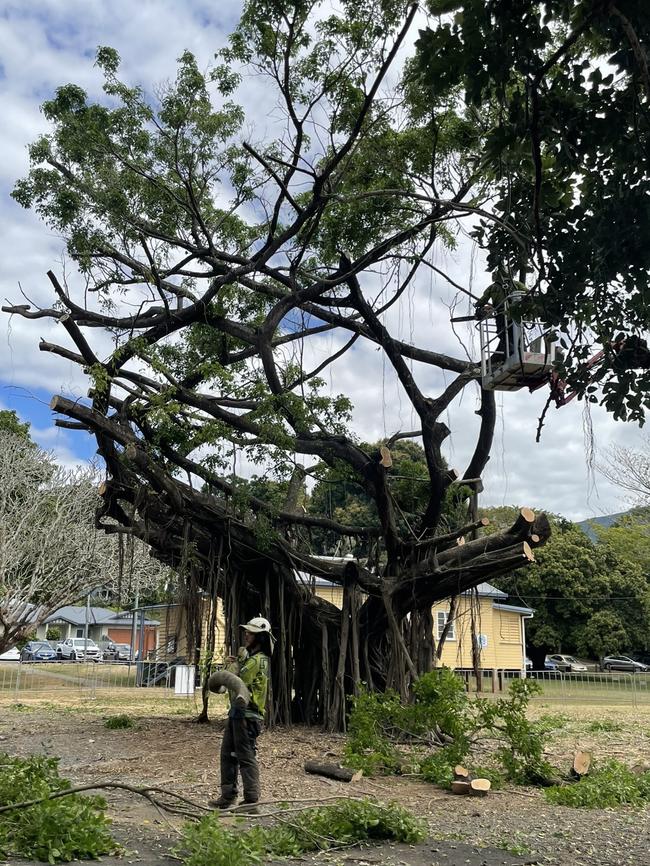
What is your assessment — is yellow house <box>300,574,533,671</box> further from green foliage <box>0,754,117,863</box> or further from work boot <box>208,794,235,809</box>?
green foliage <box>0,754,117,863</box>

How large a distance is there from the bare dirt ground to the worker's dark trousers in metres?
0.69

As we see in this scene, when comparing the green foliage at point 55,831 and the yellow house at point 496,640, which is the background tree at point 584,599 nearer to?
the yellow house at point 496,640

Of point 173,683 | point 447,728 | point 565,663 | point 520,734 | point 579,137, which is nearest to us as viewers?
point 579,137

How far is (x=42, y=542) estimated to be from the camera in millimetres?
25297

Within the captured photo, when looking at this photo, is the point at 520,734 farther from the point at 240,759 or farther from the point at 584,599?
the point at 584,599

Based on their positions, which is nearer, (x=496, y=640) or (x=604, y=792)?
(x=604, y=792)

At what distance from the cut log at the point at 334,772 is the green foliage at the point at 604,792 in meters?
1.95

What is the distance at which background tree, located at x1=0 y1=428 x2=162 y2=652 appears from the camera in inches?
979

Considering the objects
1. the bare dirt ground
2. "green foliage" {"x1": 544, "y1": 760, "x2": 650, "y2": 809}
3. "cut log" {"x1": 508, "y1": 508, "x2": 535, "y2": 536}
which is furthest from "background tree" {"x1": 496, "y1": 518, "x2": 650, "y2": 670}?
"green foliage" {"x1": 544, "y1": 760, "x2": 650, "y2": 809}

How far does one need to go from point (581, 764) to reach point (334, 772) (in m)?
2.70

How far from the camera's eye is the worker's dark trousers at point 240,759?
279 inches

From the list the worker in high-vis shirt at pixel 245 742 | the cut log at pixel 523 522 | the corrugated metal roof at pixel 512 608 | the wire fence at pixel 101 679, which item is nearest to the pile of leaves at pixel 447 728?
the worker in high-vis shirt at pixel 245 742

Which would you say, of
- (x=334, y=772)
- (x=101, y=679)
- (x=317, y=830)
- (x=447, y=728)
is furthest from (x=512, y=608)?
(x=317, y=830)

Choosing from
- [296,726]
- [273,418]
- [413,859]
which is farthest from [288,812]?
[296,726]
